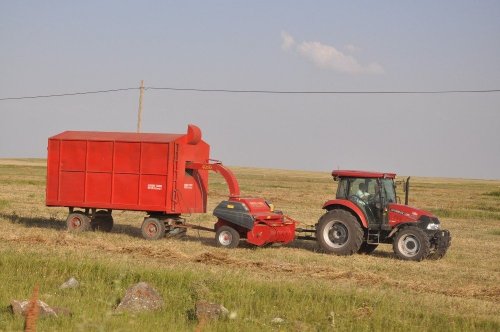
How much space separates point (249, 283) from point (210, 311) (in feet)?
7.05

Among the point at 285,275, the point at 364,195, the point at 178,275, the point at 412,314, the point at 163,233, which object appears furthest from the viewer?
the point at 163,233

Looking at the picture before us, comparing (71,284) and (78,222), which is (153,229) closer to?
(78,222)

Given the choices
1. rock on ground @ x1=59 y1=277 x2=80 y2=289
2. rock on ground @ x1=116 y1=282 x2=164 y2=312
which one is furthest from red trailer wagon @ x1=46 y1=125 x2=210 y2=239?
rock on ground @ x1=116 y1=282 x2=164 y2=312

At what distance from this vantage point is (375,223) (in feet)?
59.1

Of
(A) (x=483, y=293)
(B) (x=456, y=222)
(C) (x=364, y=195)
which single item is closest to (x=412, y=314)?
(A) (x=483, y=293)

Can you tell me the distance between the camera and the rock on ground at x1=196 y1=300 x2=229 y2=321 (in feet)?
33.3

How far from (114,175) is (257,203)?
366 centimetres

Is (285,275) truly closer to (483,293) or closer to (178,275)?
(178,275)

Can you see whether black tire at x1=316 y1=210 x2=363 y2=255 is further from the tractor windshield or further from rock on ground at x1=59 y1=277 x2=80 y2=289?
rock on ground at x1=59 y1=277 x2=80 y2=289

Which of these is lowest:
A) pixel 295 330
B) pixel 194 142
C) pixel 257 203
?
pixel 295 330

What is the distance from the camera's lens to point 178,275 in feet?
42.1

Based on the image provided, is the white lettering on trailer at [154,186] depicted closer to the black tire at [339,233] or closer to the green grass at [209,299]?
the black tire at [339,233]

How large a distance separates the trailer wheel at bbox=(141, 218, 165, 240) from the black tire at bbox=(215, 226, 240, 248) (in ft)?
5.44

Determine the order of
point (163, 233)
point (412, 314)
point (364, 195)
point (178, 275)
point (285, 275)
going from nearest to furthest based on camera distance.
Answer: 1. point (412, 314)
2. point (178, 275)
3. point (285, 275)
4. point (364, 195)
5. point (163, 233)
